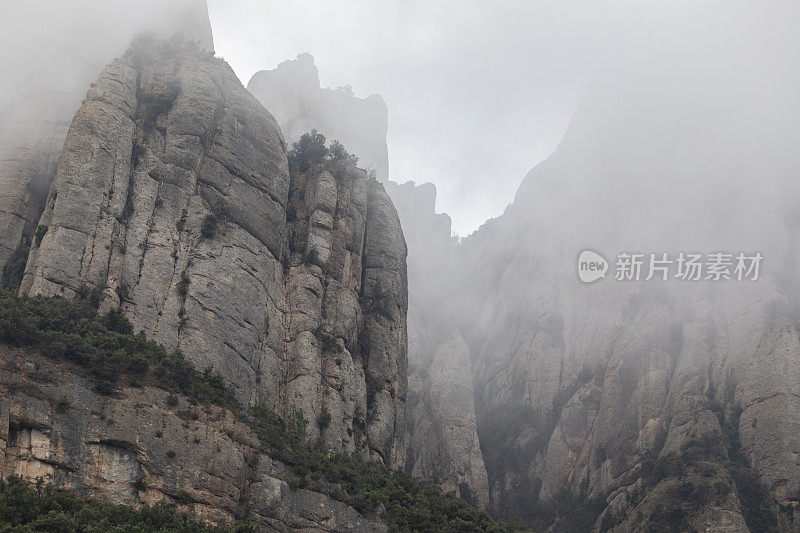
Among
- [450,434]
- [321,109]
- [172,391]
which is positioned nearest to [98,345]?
[172,391]

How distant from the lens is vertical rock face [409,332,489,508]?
279 feet

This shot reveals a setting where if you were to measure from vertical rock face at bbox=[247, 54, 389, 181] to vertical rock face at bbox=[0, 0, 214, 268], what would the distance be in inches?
1843

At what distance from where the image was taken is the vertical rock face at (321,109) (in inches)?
4685

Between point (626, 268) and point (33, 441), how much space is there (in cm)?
7563

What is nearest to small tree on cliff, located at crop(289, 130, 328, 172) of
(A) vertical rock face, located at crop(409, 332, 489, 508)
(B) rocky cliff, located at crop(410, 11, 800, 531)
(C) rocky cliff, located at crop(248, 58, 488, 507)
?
(C) rocky cliff, located at crop(248, 58, 488, 507)

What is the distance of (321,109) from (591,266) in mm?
50037

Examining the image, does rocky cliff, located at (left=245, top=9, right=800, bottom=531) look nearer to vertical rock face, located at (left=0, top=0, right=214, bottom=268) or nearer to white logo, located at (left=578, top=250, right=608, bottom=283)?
white logo, located at (left=578, top=250, right=608, bottom=283)

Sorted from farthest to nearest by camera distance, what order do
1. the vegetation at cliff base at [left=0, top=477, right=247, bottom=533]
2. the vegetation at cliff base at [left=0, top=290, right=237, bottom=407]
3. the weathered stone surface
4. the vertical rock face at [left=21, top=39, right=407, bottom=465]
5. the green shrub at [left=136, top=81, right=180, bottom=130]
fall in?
the green shrub at [left=136, top=81, right=180, bottom=130] → the vertical rock face at [left=21, top=39, right=407, bottom=465] → the vegetation at cliff base at [left=0, top=290, right=237, bottom=407] → the weathered stone surface → the vegetation at cliff base at [left=0, top=477, right=247, bottom=533]

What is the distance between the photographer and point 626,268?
9375cm

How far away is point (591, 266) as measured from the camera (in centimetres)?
10194

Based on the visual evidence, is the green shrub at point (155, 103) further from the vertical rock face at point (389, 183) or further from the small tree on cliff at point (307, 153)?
the vertical rock face at point (389, 183)

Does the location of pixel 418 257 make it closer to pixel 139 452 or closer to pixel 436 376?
pixel 436 376

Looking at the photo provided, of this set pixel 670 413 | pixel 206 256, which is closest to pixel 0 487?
pixel 206 256

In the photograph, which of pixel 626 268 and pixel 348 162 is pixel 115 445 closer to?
pixel 348 162
